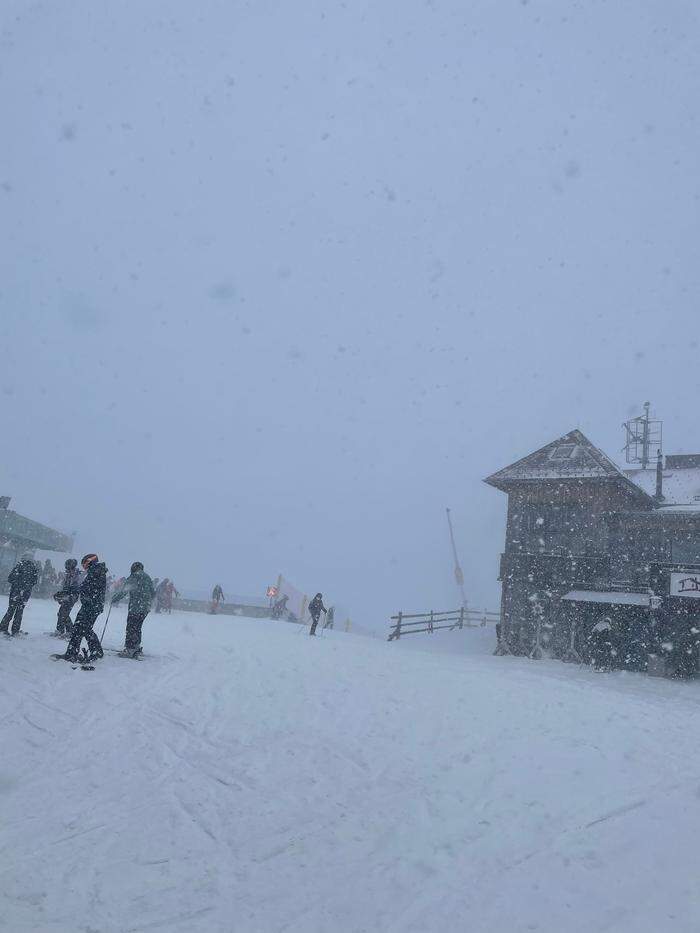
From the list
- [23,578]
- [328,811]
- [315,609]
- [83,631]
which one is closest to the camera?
[328,811]

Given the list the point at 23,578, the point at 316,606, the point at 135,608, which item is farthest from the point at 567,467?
the point at 23,578

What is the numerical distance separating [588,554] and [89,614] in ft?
68.8

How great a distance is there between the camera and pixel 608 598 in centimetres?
2300

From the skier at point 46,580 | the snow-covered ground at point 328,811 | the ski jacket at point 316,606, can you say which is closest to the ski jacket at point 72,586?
the snow-covered ground at point 328,811

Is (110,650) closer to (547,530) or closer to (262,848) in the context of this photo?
(262,848)

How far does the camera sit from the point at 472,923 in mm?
4047

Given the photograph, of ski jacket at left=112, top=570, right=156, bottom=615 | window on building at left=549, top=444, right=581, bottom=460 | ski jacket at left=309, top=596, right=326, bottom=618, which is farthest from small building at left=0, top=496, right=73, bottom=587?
window on building at left=549, top=444, right=581, bottom=460

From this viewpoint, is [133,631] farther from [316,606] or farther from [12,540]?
[12,540]

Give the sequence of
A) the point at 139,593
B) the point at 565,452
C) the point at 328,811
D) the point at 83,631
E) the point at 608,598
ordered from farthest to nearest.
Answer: the point at 565,452, the point at 608,598, the point at 139,593, the point at 83,631, the point at 328,811

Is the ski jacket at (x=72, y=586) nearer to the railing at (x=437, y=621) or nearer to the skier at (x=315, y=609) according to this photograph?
the skier at (x=315, y=609)

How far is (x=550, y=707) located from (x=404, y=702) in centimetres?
239

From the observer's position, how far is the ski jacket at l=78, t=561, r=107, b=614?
10430 millimetres

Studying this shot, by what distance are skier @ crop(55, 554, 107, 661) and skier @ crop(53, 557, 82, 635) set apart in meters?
1.39

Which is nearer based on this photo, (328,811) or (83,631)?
(328,811)
